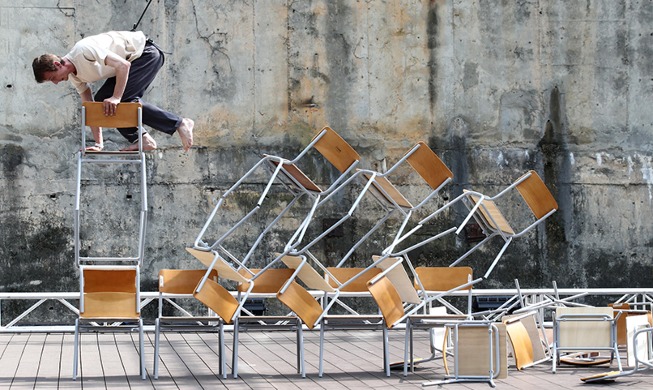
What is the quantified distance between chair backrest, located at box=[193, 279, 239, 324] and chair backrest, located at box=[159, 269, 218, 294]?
383 mm

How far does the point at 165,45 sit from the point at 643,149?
6180 millimetres

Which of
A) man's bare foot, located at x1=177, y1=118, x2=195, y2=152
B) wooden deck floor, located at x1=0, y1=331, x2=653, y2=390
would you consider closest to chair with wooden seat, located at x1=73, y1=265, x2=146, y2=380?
wooden deck floor, located at x1=0, y1=331, x2=653, y2=390

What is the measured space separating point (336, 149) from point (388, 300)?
1189 mm

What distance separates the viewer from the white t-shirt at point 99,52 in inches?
312

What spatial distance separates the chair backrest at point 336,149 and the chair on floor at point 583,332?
188 cm

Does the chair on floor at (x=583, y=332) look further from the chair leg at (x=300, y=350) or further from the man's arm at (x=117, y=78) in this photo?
the man's arm at (x=117, y=78)

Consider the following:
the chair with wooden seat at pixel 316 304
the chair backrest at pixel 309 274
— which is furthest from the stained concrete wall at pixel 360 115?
the chair with wooden seat at pixel 316 304

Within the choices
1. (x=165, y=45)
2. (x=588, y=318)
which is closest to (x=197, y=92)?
(x=165, y=45)

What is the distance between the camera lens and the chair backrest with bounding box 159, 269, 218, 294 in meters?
8.64

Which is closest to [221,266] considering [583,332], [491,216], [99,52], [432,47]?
[99,52]

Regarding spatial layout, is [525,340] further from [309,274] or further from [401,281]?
[309,274]

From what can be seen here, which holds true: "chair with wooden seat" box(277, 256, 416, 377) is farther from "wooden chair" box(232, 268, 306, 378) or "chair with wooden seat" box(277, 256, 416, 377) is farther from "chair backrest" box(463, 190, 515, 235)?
"chair backrest" box(463, 190, 515, 235)

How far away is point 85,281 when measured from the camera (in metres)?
8.07

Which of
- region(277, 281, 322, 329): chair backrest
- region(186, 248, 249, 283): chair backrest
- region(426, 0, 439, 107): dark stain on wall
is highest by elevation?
region(426, 0, 439, 107): dark stain on wall
